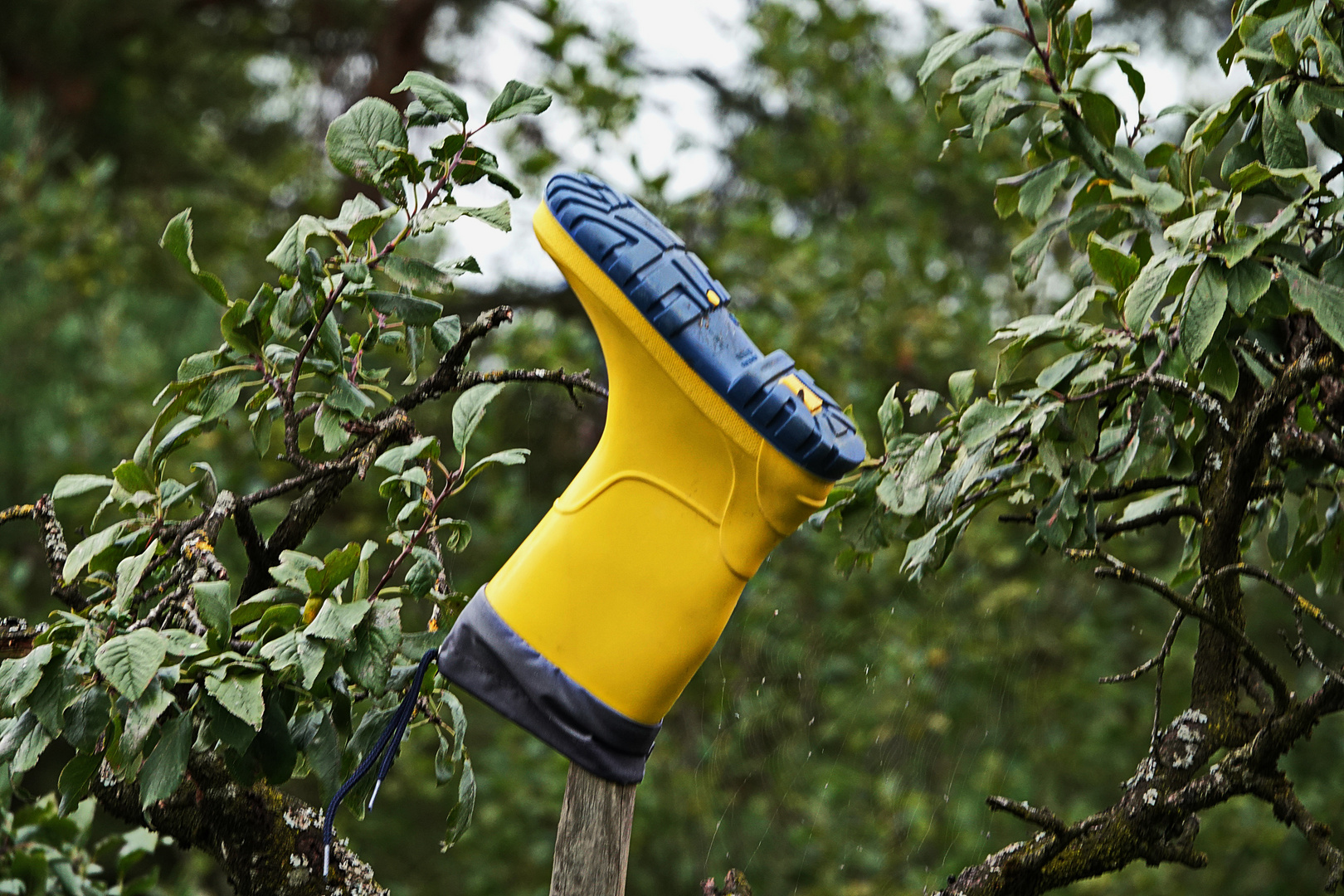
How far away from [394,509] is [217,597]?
0.67 ft

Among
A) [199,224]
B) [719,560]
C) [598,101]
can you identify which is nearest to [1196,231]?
[719,560]

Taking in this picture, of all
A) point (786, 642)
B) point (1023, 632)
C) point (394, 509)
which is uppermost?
point (394, 509)

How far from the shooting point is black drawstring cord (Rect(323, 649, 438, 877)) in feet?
2.97

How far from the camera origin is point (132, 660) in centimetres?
77

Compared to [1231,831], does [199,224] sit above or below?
above

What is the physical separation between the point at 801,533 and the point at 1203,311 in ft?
7.49

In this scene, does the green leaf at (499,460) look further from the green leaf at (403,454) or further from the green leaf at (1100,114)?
the green leaf at (1100,114)

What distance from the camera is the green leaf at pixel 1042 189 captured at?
1.08m

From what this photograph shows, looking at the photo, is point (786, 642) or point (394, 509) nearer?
point (394, 509)

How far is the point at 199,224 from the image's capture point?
15.9ft

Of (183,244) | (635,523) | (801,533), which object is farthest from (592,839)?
(801,533)

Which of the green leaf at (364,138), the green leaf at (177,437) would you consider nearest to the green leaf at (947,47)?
the green leaf at (364,138)

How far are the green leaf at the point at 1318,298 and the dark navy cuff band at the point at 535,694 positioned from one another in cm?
55

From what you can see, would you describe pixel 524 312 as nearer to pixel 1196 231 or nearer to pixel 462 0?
pixel 462 0
